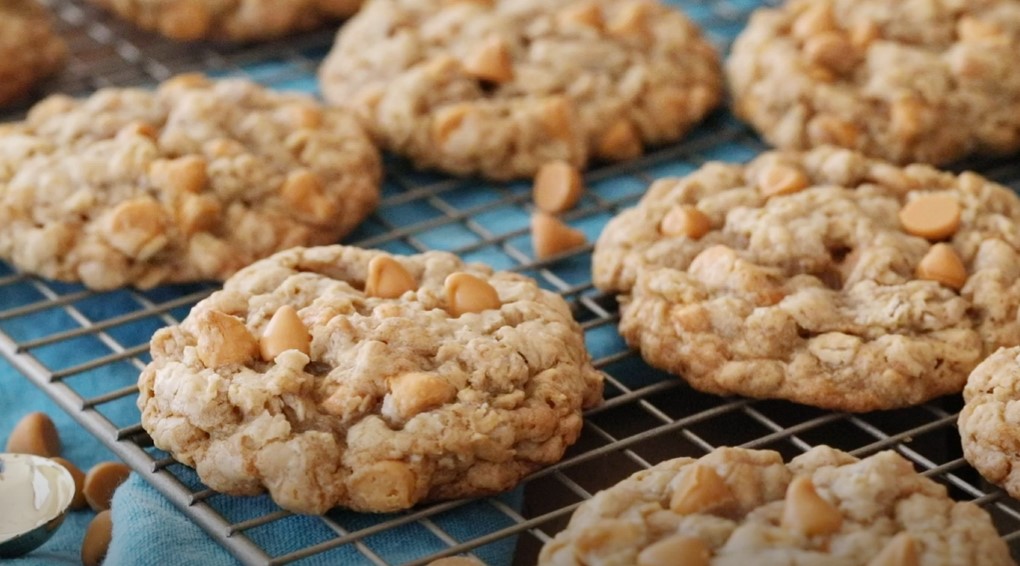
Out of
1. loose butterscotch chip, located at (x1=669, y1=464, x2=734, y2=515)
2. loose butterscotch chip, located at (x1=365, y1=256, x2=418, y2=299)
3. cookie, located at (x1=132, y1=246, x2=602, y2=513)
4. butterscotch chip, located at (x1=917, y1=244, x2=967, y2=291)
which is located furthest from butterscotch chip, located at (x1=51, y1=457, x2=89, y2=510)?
butterscotch chip, located at (x1=917, y1=244, x2=967, y2=291)

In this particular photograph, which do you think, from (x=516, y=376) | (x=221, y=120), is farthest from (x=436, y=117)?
(x=516, y=376)

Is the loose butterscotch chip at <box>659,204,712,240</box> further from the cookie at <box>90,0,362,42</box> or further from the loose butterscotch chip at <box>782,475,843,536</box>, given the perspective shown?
the cookie at <box>90,0,362,42</box>

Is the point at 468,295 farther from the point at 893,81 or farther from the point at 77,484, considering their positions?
the point at 893,81

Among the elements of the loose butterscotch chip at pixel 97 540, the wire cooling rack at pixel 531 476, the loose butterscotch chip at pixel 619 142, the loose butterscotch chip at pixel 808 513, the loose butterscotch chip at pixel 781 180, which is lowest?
the loose butterscotch chip at pixel 97 540

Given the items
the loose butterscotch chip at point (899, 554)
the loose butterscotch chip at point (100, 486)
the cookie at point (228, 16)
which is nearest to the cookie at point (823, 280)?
the loose butterscotch chip at point (899, 554)

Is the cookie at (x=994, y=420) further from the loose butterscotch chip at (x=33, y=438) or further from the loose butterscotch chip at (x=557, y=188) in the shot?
the loose butterscotch chip at (x=33, y=438)

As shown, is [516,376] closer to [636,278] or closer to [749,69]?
[636,278]

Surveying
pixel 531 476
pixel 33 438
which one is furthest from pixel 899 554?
pixel 33 438
